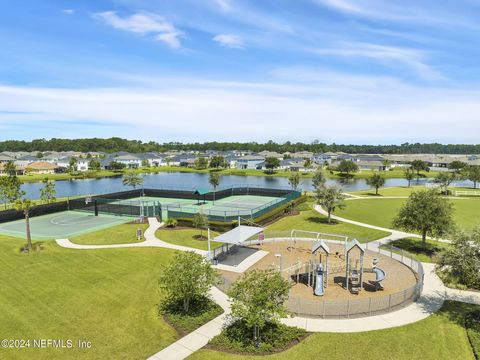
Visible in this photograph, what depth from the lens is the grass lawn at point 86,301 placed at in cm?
1820

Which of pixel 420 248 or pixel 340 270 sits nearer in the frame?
pixel 340 270

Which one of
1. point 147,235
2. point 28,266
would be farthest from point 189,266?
point 147,235

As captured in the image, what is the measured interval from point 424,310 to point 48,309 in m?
24.1

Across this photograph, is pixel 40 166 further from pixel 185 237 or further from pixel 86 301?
pixel 86 301

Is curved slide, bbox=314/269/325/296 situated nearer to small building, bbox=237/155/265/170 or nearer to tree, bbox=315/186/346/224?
tree, bbox=315/186/346/224

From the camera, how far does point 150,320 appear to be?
2069 centimetres

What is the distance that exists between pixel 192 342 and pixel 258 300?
444 centimetres

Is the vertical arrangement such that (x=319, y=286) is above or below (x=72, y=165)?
below

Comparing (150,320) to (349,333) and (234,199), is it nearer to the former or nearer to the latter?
(349,333)

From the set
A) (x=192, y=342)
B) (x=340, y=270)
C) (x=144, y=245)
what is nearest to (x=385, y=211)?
(x=340, y=270)

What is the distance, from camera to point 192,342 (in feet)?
60.2

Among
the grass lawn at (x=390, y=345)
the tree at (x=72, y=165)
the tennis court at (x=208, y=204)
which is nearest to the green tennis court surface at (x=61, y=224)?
the tennis court at (x=208, y=204)

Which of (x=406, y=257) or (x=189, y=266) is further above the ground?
(x=189, y=266)

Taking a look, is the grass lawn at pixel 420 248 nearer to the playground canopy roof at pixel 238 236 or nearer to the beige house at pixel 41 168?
the playground canopy roof at pixel 238 236
